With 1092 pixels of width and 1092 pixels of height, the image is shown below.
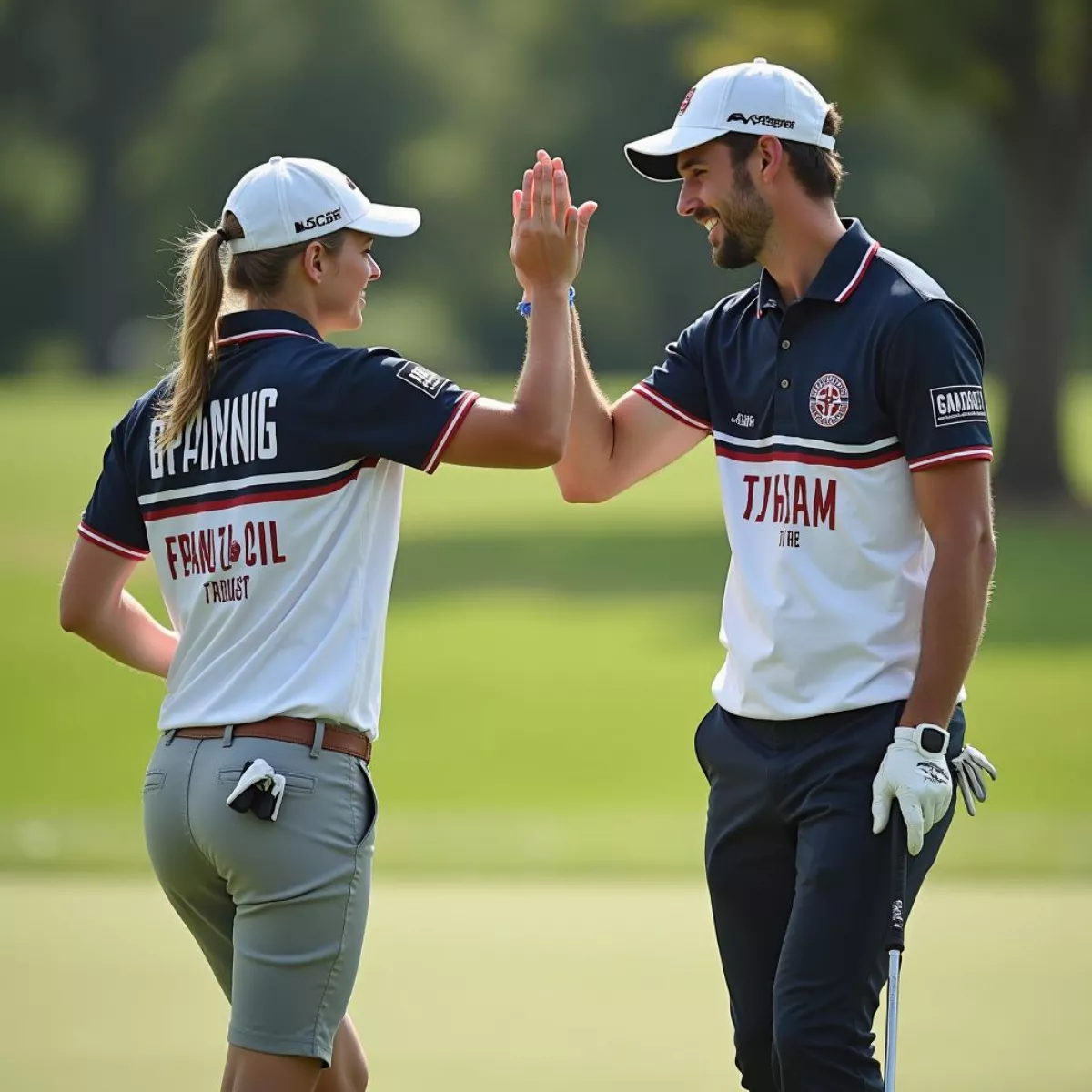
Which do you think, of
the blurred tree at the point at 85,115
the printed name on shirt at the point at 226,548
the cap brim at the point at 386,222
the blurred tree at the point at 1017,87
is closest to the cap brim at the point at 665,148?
the cap brim at the point at 386,222

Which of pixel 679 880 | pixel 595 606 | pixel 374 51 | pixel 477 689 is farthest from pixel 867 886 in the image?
pixel 374 51

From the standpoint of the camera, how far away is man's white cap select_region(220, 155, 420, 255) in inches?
140

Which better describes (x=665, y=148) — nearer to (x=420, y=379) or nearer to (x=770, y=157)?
(x=770, y=157)

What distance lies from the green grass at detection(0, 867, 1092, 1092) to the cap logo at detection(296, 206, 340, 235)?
192 cm

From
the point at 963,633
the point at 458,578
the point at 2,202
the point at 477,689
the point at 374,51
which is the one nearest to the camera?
the point at 963,633

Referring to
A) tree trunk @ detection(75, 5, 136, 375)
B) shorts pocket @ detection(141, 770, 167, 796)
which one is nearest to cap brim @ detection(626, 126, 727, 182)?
shorts pocket @ detection(141, 770, 167, 796)

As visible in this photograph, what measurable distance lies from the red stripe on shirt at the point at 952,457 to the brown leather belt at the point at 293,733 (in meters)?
1.06

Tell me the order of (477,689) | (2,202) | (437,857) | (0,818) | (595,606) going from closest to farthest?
(437,857)
(0,818)
(477,689)
(595,606)
(2,202)

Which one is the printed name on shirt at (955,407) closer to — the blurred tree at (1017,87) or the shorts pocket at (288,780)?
the shorts pocket at (288,780)

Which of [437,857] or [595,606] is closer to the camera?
[437,857]

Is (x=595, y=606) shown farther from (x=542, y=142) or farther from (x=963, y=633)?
(x=542, y=142)

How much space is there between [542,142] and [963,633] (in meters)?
56.3

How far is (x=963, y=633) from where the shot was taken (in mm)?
3586

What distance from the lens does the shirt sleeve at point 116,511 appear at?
11.9ft
